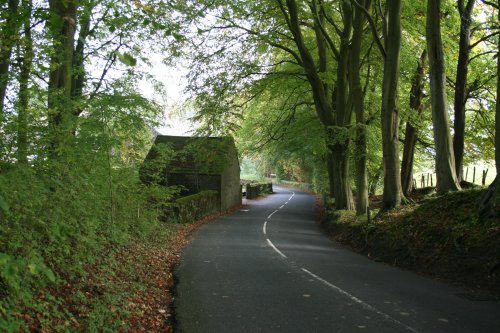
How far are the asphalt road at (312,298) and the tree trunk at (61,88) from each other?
3909 mm

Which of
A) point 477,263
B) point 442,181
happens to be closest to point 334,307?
point 477,263

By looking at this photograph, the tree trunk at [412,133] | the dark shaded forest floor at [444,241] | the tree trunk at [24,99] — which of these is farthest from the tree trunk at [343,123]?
the tree trunk at [24,99]

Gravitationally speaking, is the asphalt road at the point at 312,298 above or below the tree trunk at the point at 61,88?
below

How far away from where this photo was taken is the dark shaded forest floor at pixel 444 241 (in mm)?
9828

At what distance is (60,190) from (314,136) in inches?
815

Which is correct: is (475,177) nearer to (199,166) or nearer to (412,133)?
(412,133)

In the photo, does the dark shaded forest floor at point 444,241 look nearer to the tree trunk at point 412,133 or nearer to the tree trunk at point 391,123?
the tree trunk at point 391,123

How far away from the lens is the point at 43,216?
258 inches

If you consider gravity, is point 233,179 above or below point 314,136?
below

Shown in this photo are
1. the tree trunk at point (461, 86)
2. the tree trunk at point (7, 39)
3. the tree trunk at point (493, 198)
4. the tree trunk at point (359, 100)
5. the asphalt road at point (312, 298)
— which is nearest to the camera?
the asphalt road at point (312, 298)

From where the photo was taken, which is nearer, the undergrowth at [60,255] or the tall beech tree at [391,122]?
the undergrowth at [60,255]

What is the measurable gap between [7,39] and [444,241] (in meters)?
11.3

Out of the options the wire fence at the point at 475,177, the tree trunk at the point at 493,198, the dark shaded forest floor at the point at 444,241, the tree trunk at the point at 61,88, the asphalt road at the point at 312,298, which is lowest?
the asphalt road at the point at 312,298

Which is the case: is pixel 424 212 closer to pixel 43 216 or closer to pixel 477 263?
pixel 477 263
